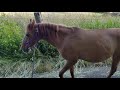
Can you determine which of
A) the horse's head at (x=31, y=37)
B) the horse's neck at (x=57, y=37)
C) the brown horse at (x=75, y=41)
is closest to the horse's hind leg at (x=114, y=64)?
the brown horse at (x=75, y=41)

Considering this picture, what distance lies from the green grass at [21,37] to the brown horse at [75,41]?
104mm

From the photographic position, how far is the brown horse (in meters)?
2.51

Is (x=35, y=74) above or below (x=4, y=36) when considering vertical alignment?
below

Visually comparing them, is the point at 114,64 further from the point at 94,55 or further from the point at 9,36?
the point at 9,36

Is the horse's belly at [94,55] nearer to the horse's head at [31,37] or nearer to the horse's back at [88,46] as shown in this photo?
the horse's back at [88,46]

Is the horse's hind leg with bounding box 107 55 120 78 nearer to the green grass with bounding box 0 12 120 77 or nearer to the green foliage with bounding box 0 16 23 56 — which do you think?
the green grass with bounding box 0 12 120 77

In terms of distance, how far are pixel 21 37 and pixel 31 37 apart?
0.51 ft

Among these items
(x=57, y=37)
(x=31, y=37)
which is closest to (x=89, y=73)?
(x=57, y=37)
